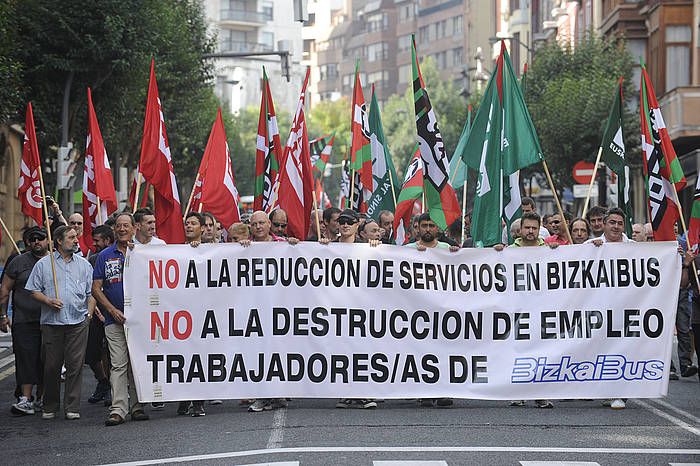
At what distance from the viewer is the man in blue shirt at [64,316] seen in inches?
505

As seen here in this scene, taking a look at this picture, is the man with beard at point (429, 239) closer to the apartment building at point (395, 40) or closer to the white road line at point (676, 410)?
the white road line at point (676, 410)

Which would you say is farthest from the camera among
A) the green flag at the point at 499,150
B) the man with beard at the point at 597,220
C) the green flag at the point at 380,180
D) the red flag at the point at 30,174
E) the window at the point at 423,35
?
the window at the point at 423,35

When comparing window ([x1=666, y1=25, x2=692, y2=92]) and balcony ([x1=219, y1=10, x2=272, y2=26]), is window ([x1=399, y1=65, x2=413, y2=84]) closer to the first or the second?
balcony ([x1=219, y1=10, x2=272, y2=26])

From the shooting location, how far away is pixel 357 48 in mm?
147250

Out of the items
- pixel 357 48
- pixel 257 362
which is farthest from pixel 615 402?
pixel 357 48

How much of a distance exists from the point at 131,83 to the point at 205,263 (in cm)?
2345

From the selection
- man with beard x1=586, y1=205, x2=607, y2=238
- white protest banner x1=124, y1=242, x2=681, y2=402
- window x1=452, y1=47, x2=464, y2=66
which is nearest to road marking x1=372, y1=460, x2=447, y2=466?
white protest banner x1=124, y1=242, x2=681, y2=402

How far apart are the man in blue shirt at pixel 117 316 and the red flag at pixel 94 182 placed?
10.9 ft

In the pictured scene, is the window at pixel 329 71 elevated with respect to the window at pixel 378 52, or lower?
lower

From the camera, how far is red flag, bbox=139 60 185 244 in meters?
13.8

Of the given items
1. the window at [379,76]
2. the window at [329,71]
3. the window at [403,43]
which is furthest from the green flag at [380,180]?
the window at [329,71]

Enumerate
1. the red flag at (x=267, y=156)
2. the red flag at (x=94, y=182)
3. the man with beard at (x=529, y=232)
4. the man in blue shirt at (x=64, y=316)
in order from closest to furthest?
the man in blue shirt at (x=64, y=316)
the man with beard at (x=529, y=232)
the red flag at (x=94, y=182)
the red flag at (x=267, y=156)

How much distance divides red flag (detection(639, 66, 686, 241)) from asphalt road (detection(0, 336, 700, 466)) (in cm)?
171

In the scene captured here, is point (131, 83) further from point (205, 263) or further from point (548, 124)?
point (205, 263)
